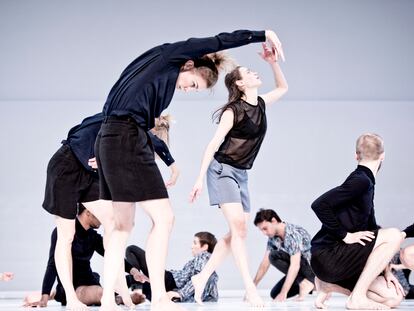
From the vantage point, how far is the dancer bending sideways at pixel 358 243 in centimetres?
349

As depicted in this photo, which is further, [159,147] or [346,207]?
[159,147]

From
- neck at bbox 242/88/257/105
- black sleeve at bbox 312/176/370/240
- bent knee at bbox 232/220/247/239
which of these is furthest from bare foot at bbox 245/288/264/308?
neck at bbox 242/88/257/105

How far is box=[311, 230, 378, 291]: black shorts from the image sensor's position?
3.53 metres

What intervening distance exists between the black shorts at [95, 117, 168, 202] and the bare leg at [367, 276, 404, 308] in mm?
1297

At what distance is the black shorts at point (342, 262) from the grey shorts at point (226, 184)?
68cm

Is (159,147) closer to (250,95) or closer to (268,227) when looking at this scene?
(250,95)

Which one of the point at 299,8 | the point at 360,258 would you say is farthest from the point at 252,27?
the point at 360,258

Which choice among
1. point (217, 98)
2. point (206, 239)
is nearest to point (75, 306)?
point (206, 239)

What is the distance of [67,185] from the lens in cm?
383

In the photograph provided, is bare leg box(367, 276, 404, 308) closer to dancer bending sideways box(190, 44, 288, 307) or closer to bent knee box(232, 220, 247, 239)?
dancer bending sideways box(190, 44, 288, 307)

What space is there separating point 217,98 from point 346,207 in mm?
4207

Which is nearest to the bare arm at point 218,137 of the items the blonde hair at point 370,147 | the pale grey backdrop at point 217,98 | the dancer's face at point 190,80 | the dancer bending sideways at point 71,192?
the dancer bending sideways at point 71,192

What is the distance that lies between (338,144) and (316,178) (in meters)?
0.41

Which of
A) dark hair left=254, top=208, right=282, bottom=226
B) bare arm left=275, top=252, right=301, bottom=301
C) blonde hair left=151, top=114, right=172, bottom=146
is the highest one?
blonde hair left=151, top=114, right=172, bottom=146
